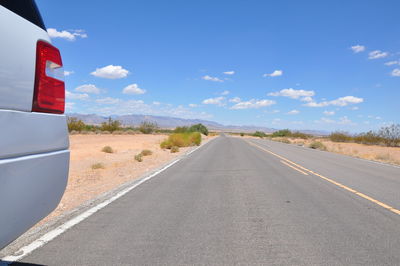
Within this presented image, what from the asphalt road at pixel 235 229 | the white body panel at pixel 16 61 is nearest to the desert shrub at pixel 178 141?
the asphalt road at pixel 235 229

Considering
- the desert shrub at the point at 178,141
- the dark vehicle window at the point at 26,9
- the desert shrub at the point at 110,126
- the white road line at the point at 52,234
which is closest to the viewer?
the dark vehicle window at the point at 26,9

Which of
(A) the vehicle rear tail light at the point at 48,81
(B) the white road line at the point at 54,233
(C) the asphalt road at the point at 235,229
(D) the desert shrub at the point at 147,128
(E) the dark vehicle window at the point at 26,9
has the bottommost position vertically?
(B) the white road line at the point at 54,233

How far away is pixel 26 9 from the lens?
96.0 inches

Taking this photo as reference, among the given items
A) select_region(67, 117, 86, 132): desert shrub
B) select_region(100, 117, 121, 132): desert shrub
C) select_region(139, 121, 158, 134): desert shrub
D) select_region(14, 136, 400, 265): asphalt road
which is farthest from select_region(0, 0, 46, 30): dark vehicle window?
select_region(139, 121, 158, 134): desert shrub

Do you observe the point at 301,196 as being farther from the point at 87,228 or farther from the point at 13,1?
the point at 13,1

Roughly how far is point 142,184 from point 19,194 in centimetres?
759

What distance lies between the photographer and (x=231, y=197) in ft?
25.7

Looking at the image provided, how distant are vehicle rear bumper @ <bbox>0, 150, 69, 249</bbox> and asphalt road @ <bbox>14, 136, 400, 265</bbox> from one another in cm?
165

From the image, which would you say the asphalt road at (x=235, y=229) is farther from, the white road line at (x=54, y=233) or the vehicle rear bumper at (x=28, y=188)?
the vehicle rear bumper at (x=28, y=188)

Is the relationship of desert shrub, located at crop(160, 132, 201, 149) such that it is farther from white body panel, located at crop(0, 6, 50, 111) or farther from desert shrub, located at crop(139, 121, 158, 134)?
desert shrub, located at crop(139, 121, 158, 134)

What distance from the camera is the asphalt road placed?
407 cm

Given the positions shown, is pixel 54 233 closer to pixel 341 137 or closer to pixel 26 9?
pixel 26 9

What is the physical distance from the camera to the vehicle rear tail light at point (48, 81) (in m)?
2.35

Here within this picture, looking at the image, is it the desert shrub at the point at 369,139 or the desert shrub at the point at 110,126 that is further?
the desert shrub at the point at 110,126
